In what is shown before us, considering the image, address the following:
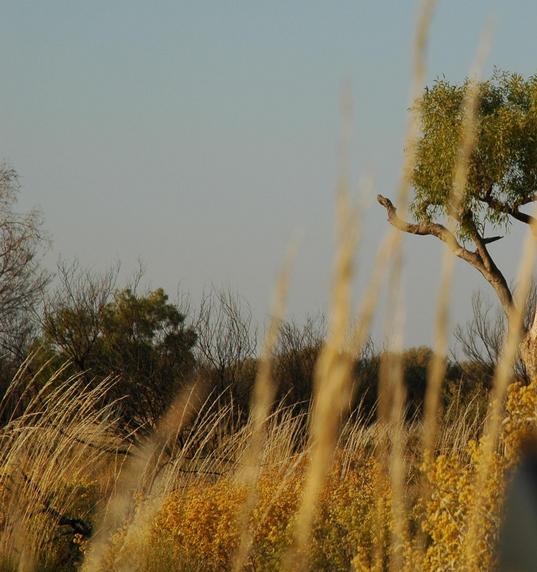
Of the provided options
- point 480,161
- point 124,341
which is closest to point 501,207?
point 480,161

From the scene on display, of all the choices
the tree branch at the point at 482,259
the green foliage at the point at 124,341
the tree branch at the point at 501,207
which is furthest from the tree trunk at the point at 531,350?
the green foliage at the point at 124,341

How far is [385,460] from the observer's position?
7.59m

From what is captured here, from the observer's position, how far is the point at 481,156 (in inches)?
715

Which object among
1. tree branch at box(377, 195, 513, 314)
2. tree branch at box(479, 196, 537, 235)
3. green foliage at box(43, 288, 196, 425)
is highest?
tree branch at box(479, 196, 537, 235)

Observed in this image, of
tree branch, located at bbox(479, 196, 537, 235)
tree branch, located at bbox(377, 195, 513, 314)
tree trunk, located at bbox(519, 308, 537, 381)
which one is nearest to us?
tree trunk, located at bbox(519, 308, 537, 381)

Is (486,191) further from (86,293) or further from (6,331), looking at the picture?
(6,331)

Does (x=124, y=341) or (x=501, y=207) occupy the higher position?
(x=501, y=207)

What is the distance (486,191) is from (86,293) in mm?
8107

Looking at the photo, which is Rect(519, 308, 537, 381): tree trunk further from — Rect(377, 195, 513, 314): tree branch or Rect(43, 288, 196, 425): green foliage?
Rect(43, 288, 196, 425): green foliage

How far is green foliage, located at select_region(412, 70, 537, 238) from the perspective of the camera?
18047 mm

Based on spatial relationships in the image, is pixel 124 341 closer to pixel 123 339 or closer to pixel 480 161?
pixel 123 339

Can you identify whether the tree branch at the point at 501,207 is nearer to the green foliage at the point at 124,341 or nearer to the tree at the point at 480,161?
the tree at the point at 480,161

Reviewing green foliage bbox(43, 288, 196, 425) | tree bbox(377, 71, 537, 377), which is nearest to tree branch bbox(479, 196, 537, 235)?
tree bbox(377, 71, 537, 377)

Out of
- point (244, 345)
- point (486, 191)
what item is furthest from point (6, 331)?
point (486, 191)
